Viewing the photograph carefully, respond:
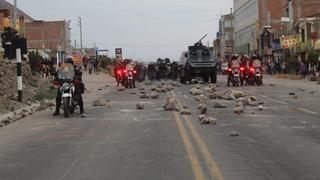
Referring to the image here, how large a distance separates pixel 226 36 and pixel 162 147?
146637 millimetres

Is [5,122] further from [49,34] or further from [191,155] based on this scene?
[49,34]

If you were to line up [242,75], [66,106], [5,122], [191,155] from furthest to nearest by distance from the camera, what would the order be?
[242,75] → [66,106] → [5,122] → [191,155]

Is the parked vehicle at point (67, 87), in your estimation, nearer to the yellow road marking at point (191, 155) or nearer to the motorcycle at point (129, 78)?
the yellow road marking at point (191, 155)

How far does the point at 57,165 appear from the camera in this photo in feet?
34.9

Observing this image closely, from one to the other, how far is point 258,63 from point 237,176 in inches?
1198

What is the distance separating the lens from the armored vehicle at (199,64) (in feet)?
148

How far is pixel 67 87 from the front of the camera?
18812 mm

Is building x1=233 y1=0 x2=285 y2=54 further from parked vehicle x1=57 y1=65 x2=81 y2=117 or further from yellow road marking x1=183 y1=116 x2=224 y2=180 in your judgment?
yellow road marking x1=183 y1=116 x2=224 y2=180

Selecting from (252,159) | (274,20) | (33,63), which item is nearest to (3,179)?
(252,159)

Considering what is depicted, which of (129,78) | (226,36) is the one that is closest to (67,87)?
(129,78)

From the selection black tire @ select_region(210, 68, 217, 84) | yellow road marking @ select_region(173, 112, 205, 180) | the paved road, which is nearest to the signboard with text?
black tire @ select_region(210, 68, 217, 84)

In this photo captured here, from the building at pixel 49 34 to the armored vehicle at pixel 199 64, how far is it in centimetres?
9092

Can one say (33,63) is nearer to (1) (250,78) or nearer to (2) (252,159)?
(1) (250,78)

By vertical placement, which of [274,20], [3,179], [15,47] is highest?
[274,20]
